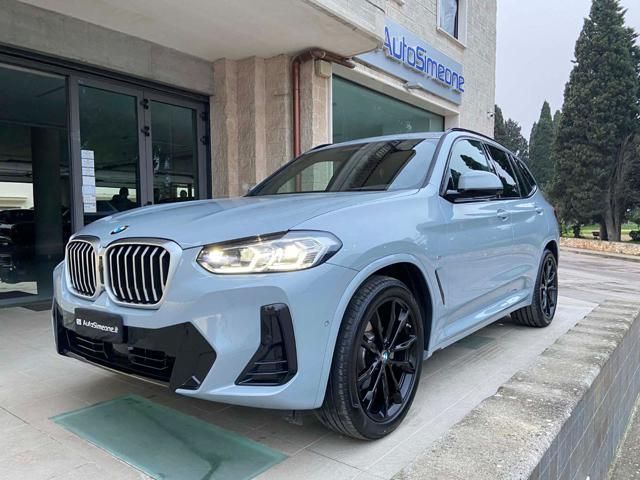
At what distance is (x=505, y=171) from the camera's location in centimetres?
403

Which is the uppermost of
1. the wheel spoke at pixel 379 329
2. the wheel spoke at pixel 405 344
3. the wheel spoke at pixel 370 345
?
the wheel spoke at pixel 379 329

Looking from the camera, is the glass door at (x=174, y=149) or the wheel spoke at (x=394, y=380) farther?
the glass door at (x=174, y=149)

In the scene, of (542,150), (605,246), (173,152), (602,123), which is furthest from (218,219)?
(542,150)

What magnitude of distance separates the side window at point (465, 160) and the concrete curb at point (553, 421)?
4.16 ft

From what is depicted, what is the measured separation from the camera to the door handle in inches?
134

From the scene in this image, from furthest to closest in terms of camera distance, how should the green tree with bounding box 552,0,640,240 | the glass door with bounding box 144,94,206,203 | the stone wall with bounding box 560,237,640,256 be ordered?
the green tree with bounding box 552,0,640,240 → the stone wall with bounding box 560,237,640,256 → the glass door with bounding box 144,94,206,203

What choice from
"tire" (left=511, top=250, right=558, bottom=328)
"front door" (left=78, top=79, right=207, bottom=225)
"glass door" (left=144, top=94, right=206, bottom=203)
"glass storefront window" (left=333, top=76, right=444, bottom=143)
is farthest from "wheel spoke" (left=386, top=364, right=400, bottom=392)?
"glass storefront window" (left=333, top=76, right=444, bottom=143)

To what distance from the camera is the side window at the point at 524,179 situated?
4.27 m

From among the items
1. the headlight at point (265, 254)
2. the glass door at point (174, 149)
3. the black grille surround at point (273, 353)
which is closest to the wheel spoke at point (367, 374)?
the black grille surround at point (273, 353)

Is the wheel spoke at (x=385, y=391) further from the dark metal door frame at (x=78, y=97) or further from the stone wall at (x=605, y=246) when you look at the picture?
the stone wall at (x=605, y=246)

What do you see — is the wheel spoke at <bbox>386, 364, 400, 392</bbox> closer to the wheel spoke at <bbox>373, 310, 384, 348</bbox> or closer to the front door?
the wheel spoke at <bbox>373, 310, 384, 348</bbox>

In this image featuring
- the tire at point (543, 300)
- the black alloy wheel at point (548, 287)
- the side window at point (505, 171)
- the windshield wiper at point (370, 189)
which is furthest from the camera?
the black alloy wheel at point (548, 287)

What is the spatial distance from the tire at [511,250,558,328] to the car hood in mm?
2338

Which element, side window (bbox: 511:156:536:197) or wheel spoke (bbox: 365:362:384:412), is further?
side window (bbox: 511:156:536:197)
